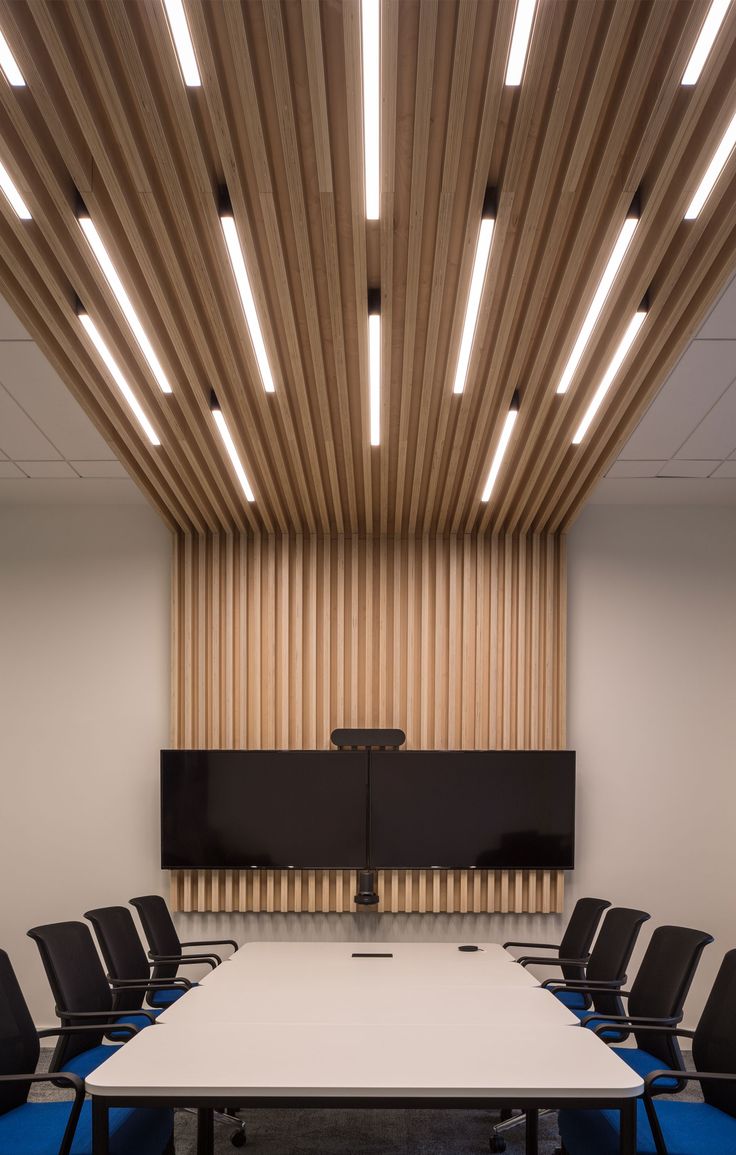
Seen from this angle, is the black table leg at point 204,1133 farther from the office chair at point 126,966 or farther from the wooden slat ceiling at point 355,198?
the wooden slat ceiling at point 355,198

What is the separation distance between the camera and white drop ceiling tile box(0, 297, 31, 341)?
14.4ft

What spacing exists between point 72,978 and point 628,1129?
276 centimetres

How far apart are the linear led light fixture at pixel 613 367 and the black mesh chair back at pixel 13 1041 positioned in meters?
3.90

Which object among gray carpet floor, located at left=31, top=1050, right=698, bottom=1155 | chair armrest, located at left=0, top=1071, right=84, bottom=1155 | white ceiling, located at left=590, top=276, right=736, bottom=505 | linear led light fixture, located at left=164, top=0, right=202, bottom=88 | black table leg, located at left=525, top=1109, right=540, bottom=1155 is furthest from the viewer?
gray carpet floor, located at left=31, top=1050, right=698, bottom=1155

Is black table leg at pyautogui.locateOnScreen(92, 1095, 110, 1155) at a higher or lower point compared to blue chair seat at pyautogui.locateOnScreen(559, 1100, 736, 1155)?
higher

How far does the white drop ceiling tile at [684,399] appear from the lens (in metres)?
5.01

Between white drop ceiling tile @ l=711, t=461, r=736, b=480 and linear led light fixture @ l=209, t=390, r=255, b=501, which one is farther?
white drop ceiling tile @ l=711, t=461, r=736, b=480

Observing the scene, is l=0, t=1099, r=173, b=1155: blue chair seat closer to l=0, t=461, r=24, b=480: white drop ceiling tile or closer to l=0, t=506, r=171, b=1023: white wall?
l=0, t=506, r=171, b=1023: white wall

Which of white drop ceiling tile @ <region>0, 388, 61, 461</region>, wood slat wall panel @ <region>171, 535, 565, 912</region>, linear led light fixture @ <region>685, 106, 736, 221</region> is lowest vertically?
wood slat wall panel @ <region>171, 535, 565, 912</region>

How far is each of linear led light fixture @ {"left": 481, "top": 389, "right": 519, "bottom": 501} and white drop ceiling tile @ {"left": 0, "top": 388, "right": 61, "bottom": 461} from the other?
2807 millimetres

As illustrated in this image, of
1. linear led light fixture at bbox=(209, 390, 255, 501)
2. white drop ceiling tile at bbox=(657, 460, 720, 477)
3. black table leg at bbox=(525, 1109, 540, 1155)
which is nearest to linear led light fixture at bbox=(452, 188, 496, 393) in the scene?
linear led light fixture at bbox=(209, 390, 255, 501)

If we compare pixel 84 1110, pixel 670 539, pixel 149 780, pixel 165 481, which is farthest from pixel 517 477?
pixel 84 1110

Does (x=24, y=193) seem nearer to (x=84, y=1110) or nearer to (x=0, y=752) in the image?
(x=84, y=1110)

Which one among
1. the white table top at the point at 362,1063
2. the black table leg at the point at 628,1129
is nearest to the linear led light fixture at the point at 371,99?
the white table top at the point at 362,1063
